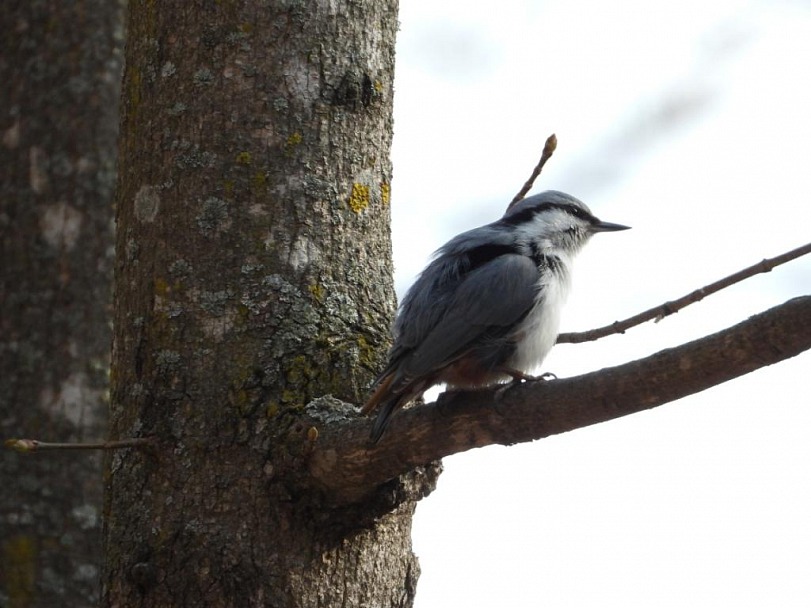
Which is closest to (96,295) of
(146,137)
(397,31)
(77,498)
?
(77,498)

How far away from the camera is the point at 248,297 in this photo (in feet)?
9.52

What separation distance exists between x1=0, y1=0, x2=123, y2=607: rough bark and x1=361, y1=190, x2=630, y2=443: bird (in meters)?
1.38

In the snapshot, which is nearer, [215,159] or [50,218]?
[215,159]

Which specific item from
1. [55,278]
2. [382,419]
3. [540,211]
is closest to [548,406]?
[382,419]

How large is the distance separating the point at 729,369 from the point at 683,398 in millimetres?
120

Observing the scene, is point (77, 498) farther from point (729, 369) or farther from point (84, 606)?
point (729, 369)

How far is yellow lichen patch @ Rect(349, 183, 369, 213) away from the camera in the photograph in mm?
3076

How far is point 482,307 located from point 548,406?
84 cm

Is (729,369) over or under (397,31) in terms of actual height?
under

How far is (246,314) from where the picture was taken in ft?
9.47

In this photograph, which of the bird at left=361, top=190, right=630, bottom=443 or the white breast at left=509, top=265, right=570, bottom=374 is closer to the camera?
the bird at left=361, top=190, right=630, bottom=443

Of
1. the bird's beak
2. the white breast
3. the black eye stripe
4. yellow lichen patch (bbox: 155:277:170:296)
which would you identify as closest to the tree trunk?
yellow lichen patch (bbox: 155:277:170:296)

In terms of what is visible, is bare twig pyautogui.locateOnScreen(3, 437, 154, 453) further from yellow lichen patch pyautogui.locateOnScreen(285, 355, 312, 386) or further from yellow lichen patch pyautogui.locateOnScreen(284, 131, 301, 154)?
yellow lichen patch pyautogui.locateOnScreen(284, 131, 301, 154)

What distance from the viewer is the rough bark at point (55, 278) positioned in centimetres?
403
